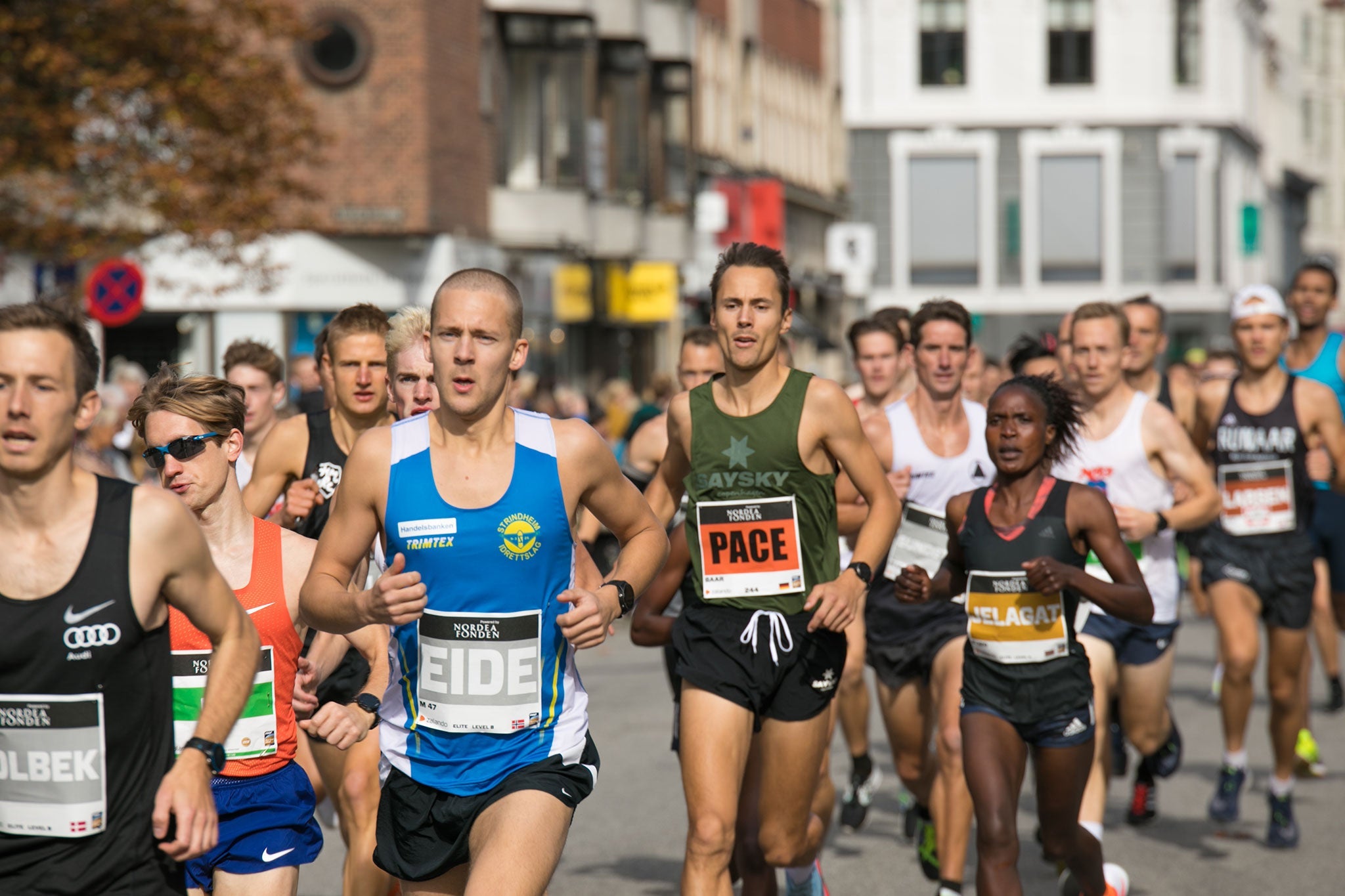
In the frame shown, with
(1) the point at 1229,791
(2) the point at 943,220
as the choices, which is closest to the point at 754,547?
(1) the point at 1229,791

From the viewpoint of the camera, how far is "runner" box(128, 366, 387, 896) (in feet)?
16.0

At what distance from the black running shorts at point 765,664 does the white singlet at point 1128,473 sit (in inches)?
86.3

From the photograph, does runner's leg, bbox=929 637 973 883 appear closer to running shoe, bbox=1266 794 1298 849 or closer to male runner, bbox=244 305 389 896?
running shoe, bbox=1266 794 1298 849

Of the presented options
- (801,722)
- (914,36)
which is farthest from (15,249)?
(914,36)

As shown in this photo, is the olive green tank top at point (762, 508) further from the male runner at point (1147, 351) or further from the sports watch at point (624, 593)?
the male runner at point (1147, 351)

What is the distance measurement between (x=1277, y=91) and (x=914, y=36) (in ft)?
65.5

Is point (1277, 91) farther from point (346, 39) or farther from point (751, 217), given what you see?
point (346, 39)

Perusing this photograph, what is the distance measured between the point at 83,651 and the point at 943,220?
5631cm

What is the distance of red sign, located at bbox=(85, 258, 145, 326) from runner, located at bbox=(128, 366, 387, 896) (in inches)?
487

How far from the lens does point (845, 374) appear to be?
5322 cm

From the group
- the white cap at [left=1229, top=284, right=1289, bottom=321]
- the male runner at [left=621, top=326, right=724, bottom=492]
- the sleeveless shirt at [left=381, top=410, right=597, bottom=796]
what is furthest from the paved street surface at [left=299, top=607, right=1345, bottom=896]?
the sleeveless shirt at [left=381, top=410, right=597, bottom=796]

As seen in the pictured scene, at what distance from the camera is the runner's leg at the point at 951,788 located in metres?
7.25

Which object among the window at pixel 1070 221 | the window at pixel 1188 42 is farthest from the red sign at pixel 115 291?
the window at pixel 1188 42

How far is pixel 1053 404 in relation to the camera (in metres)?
6.64
